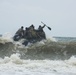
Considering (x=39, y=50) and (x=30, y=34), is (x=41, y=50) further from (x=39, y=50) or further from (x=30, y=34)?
(x=30, y=34)

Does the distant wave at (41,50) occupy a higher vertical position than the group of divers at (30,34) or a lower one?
lower

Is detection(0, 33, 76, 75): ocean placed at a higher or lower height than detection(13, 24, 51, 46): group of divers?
lower

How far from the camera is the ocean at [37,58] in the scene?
35.3 ft

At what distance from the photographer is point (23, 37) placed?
69.2 feet

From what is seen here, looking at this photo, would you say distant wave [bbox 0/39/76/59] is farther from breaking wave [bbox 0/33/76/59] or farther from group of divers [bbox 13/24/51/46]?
group of divers [bbox 13/24/51/46]

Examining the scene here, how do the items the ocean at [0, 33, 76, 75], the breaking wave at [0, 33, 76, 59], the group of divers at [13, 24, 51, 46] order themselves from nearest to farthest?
1. the ocean at [0, 33, 76, 75]
2. the breaking wave at [0, 33, 76, 59]
3. the group of divers at [13, 24, 51, 46]

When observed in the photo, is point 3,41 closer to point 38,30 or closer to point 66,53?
point 38,30

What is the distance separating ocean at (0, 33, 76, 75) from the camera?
10746mm

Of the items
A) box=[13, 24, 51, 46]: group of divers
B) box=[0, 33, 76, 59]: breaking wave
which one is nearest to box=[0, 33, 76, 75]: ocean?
box=[0, 33, 76, 59]: breaking wave

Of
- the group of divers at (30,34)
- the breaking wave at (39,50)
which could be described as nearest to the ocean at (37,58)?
the breaking wave at (39,50)

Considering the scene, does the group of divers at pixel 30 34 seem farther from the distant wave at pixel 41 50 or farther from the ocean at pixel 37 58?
the distant wave at pixel 41 50

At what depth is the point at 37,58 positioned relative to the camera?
15.7 meters

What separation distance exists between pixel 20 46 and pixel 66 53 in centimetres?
364

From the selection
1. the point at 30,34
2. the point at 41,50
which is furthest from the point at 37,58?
the point at 30,34
